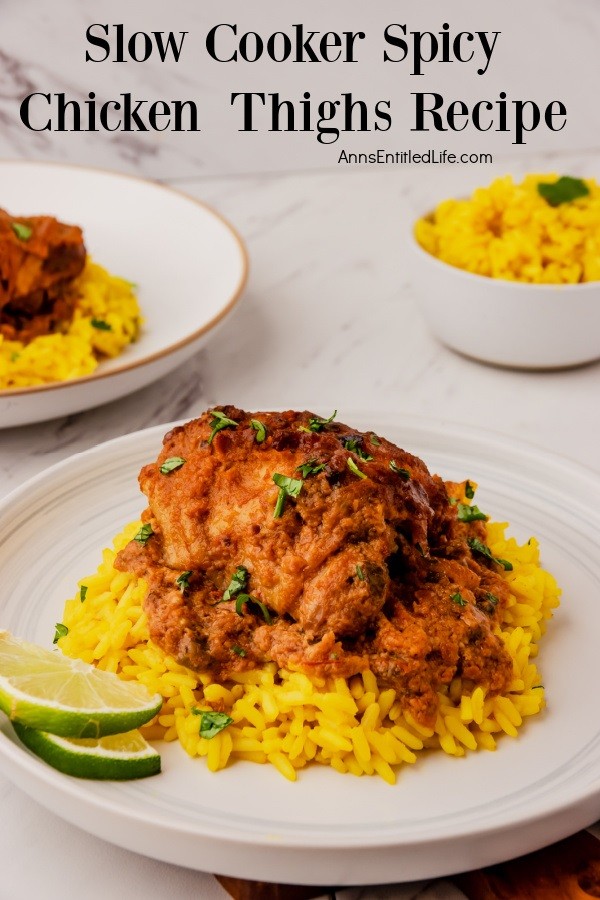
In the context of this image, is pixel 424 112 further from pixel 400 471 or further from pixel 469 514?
pixel 400 471

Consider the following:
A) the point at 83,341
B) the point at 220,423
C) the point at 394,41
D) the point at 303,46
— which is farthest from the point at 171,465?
the point at 394,41

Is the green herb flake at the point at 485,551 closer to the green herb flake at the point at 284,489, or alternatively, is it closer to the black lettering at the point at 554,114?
the green herb flake at the point at 284,489

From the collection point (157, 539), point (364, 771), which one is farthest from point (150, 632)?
point (364, 771)

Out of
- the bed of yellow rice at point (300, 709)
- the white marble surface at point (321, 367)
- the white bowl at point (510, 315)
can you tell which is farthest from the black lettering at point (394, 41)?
the bed of yellow rice at point (300, 709)

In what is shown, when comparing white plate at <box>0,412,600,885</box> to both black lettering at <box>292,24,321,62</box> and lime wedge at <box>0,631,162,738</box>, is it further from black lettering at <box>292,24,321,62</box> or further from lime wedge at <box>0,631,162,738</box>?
black lettering at <box>292,24,321,62</box>

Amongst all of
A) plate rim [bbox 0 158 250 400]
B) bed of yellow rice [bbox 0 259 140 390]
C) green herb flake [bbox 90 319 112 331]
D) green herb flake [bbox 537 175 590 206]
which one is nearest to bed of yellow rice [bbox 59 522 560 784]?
plate rim [bbox 0 158 250 400]

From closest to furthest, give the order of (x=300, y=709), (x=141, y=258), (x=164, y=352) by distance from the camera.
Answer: (x=300, y=709), (x=164, y=352), (x=141, y=258)

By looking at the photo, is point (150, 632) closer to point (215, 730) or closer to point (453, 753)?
point (215, 730)
